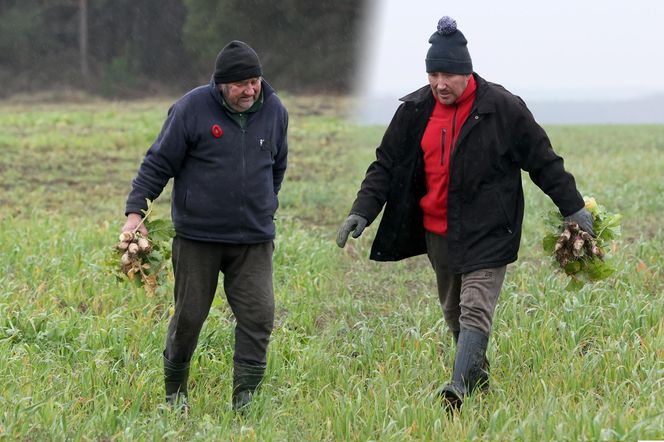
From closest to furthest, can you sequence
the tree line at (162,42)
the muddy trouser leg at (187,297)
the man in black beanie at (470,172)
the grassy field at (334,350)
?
1. the grassy field at (334,350)
2. the man in black beanie at (470,172)
3. the muddy trouser leg at (187,297)
4. the tree line at (162,42)

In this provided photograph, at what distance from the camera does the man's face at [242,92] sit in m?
4.34

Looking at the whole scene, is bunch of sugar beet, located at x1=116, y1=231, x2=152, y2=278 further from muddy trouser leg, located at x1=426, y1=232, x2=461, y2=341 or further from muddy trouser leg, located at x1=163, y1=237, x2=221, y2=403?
muddy trouser leg, located at x1=426, y1=232, x2=461, y2=341

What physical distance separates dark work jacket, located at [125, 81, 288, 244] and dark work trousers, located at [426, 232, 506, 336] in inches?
32.6

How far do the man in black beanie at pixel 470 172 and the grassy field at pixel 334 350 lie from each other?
0.92 feet

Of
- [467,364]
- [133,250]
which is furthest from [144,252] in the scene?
[467,364]

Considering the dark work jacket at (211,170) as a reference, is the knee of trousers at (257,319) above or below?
below

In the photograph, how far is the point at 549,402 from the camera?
4016mm

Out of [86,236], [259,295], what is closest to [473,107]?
[259,295]

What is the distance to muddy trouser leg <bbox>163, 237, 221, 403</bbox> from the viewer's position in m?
4.51

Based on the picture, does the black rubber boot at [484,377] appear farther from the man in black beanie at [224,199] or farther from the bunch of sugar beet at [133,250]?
the bunch of sugar beet at [133,250]

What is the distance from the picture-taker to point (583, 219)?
4590 mm

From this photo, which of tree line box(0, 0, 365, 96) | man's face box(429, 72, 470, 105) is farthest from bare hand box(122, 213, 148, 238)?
tree line box(0, 0, 365, 96)

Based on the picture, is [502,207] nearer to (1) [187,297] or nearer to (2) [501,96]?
(2) [501,96]

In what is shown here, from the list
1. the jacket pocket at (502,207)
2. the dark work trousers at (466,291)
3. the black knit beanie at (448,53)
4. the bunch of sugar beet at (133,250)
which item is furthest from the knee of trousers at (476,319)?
the bunch of sugar beet at (133,250)
